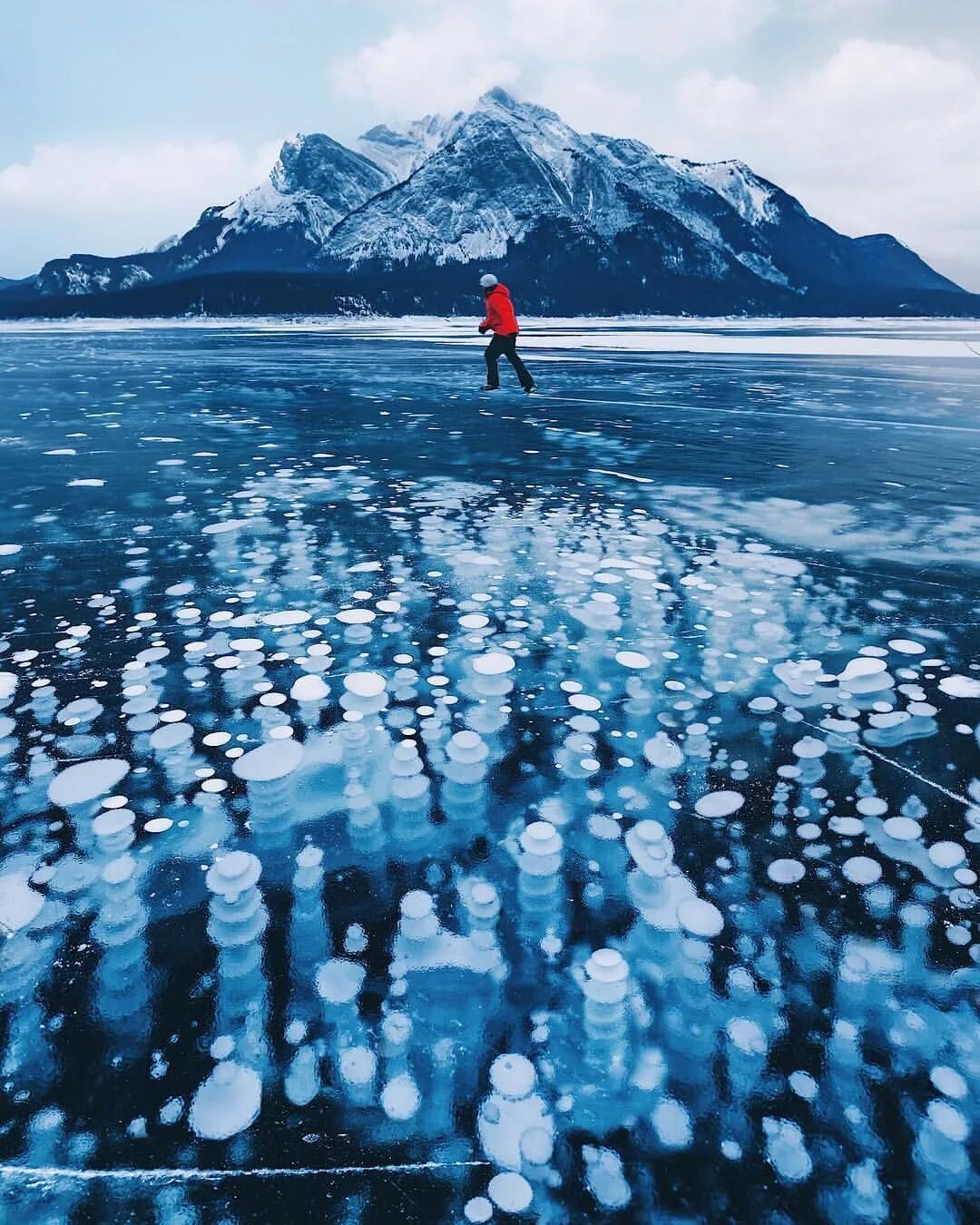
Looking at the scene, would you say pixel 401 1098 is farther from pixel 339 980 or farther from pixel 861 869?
pixel 861 869

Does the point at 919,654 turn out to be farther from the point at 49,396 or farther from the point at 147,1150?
the point at 49,396

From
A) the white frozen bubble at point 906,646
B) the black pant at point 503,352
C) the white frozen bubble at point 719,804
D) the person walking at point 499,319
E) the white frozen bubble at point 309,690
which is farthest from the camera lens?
the black pant at point 503,352

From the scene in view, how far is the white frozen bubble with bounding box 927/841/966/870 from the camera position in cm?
226

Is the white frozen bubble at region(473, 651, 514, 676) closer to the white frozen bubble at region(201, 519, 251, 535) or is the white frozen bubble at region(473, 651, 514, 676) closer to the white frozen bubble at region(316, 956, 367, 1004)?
the white frozen bubble at region(316, 956, 367, 1004)

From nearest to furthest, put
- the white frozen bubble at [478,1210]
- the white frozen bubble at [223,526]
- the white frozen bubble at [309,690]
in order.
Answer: the white frozen bubble at [478,1210] < the white frozen bubble at [309,690] < the white frozen bubble at [223,526]

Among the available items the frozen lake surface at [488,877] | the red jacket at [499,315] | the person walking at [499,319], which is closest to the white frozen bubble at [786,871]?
the frozen lake surface at [488,877]

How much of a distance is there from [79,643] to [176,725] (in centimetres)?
104

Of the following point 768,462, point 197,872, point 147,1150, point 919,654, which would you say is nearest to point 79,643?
point 197,872

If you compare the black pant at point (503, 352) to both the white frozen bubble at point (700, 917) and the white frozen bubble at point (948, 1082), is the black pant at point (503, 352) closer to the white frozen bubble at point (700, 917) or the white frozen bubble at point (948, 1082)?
the white frozen bubble at point (700, 917)

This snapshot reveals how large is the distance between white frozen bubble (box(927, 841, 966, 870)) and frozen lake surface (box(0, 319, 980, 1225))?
12mm

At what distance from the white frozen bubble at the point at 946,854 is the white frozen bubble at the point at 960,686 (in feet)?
3.62

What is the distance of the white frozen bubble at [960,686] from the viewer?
3.25 metres

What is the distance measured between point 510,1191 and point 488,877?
0.83m

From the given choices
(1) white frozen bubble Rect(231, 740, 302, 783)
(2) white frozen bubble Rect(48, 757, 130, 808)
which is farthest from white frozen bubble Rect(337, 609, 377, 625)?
(2) white frozen bubble Rect(48, 757, 130, 808)
